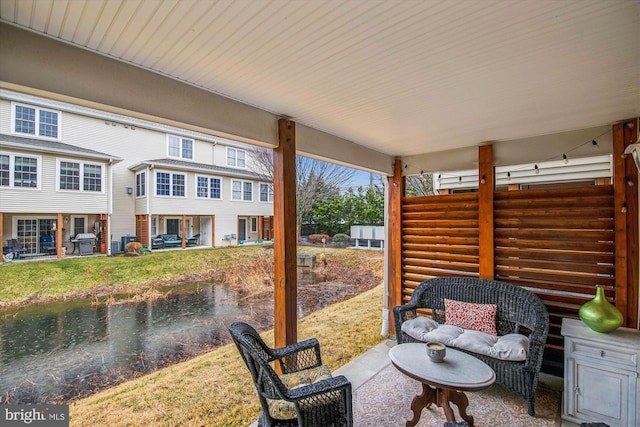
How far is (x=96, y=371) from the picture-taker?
3.17m

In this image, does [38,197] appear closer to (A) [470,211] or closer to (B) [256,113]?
(B) [256,113]

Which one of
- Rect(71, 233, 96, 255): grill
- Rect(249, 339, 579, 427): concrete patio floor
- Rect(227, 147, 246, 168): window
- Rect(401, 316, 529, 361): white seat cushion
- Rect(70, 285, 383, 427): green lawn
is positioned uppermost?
Rect(227, 147, 246, 168): window

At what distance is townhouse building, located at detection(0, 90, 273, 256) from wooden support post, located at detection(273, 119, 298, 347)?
3.49 ft

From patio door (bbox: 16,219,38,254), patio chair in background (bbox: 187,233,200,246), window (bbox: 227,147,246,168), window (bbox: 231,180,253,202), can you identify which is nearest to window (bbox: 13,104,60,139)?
patio door (bbox: 16,219,38,254)

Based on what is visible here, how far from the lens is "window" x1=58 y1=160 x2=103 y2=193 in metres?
4.57

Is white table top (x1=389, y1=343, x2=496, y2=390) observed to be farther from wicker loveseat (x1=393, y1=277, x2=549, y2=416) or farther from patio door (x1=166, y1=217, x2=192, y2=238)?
patio door (x1=166, y1=217, x2=192, y2=238)

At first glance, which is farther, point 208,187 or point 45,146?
point 208,187

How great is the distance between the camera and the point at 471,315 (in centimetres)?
332

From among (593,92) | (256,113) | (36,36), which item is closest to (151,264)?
(256,113)

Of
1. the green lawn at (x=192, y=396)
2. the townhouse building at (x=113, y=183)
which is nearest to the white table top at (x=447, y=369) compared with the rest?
the green lawn at (x=192, y=396)

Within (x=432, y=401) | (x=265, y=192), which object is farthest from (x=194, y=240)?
(x=432, y=401)

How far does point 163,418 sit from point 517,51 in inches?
153

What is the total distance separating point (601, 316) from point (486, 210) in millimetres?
1544

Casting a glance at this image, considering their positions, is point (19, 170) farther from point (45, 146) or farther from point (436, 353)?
point (436, 353)
